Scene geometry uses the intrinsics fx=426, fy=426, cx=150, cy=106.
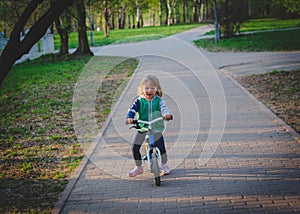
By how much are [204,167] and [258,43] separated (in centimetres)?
2028

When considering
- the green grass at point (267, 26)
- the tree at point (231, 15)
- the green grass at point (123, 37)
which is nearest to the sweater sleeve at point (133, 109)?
the green grass at point (123, 37)

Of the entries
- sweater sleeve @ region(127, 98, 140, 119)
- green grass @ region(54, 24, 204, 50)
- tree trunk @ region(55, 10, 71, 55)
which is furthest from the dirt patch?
tree trunk @ region(55, 10, 71, 55)

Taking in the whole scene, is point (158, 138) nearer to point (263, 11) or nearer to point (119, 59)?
point (119, 59)

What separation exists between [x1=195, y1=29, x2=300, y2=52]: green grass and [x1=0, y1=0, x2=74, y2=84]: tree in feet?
58.6

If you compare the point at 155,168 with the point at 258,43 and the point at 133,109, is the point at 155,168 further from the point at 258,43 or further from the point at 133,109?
the point at 258,43

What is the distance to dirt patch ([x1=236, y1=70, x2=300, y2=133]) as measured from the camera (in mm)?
9273

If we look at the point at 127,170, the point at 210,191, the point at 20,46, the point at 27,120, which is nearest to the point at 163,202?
the point at 210,191

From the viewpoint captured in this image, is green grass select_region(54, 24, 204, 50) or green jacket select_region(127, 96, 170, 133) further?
green grass select_region(54, 24, 204, 50)

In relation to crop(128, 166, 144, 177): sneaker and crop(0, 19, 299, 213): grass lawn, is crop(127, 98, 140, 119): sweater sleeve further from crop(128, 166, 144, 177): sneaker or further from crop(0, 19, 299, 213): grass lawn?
crop(0, 19, 299, 213): grass lawn

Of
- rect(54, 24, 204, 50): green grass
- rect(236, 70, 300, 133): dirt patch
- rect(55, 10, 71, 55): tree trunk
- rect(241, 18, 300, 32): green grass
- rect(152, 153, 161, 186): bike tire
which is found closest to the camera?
rect(152, 153, 161, 186): bike tire

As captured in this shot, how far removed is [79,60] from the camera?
2289cm

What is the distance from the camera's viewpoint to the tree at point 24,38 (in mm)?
5668

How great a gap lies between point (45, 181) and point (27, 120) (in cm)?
423

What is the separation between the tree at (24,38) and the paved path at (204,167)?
1.85 metres
